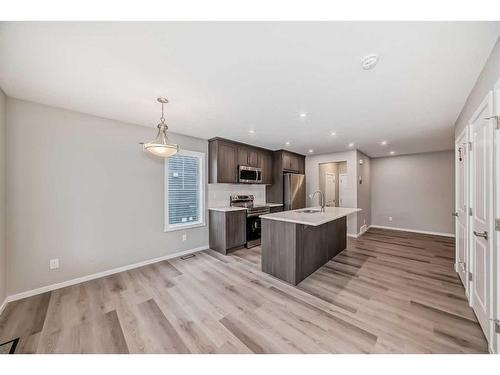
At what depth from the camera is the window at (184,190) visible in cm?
363

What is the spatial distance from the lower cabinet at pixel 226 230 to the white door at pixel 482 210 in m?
3.28

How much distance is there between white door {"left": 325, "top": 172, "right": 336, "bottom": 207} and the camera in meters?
A: 6.02

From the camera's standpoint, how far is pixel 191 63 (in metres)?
1.59

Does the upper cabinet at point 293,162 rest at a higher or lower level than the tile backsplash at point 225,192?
higher

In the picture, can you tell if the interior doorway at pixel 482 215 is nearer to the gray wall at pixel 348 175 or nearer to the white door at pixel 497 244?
the white door at pixel 497 244

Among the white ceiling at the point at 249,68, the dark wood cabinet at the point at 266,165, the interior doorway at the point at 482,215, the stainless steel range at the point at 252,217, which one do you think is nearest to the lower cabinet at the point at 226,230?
the stainless steel range at the point at 252,217

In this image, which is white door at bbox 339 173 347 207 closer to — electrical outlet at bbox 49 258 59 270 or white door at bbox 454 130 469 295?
white door at bbox 454 130 469 295

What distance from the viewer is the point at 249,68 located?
165 centimetres

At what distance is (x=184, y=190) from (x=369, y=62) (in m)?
3.48

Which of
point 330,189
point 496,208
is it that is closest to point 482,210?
point 496,208

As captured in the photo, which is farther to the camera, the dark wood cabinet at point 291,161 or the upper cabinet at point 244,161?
the dark wood cabinet at point 291,161
